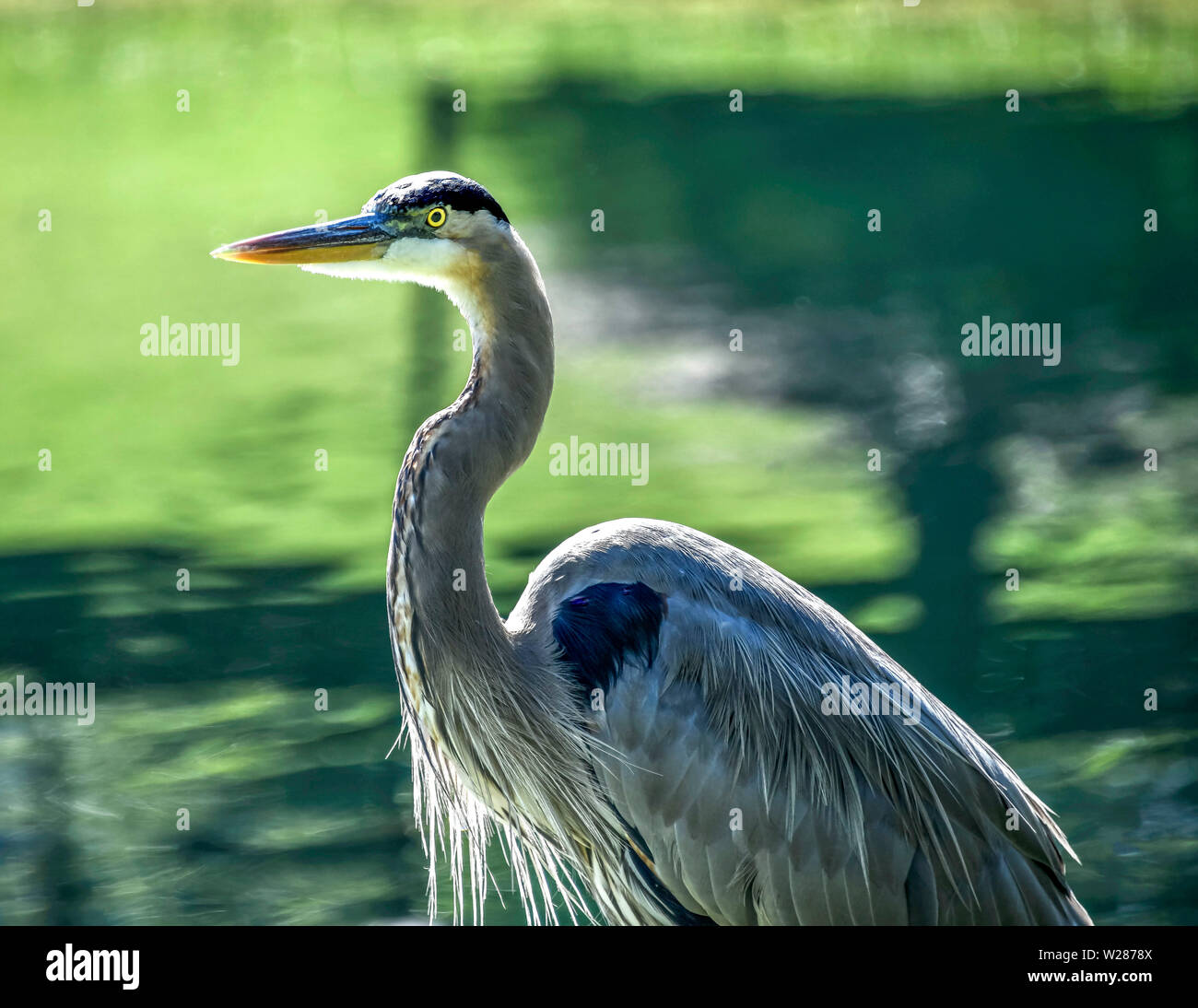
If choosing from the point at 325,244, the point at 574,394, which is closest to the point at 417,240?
the point at 325,244

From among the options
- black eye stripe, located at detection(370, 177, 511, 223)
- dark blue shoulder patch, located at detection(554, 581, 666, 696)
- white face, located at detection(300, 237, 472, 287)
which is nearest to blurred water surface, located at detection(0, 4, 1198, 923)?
dark blue shoulder patch, located at detection(554, 581, 666, 696)

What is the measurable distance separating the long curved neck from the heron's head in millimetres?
28

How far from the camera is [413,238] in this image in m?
2.93

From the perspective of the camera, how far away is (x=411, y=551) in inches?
115

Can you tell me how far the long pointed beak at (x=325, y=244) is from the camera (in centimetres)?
293

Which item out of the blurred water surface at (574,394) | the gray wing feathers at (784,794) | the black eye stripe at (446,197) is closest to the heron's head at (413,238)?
the black eye stripe at (446,197)

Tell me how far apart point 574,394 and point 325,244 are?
4.12 meters

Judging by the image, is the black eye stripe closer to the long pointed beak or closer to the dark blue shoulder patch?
the long pointed beak

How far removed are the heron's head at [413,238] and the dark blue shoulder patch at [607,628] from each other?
0.66 meters

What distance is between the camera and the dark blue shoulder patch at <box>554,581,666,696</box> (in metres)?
3.04

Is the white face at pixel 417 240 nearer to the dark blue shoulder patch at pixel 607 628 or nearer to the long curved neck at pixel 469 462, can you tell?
the long curved neck at pixel 469 462

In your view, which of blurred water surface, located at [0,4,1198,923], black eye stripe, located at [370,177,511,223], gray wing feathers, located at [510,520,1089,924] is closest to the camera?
black eye stripe, located at [370,177,511,223]
